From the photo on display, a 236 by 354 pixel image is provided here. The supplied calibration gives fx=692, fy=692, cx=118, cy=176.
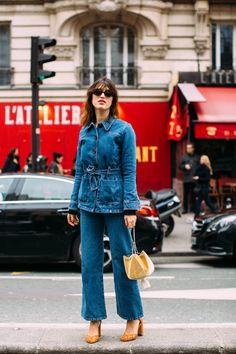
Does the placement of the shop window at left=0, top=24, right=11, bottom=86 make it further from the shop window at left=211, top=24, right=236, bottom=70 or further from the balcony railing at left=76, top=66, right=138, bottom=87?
the shop window at left=211, top=24, right=236, bottom=70

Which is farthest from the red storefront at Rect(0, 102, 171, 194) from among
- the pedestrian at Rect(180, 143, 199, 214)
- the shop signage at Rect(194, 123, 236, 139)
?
the shop signage at Rect(194, 123, 236, 139)

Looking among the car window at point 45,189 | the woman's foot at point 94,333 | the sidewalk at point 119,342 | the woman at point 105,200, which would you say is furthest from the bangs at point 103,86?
the car window at point 45,189

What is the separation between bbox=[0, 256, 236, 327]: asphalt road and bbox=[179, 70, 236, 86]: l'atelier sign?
30.7ft

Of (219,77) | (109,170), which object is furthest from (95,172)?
(219,77)

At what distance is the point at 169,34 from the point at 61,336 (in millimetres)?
16536

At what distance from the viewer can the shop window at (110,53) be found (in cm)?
2106

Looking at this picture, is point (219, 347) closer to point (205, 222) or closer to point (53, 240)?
point (53, 240)

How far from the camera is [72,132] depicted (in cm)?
2108

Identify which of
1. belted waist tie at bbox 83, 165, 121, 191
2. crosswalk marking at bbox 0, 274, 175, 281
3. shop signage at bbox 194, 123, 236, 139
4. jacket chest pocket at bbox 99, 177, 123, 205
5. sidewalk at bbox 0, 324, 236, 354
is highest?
shop signage at bbox 194, 123, 236, 139

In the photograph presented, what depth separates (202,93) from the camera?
745 inches

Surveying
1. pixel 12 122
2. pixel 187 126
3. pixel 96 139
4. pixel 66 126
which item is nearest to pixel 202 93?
pixel 187 126

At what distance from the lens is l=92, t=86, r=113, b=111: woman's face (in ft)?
17.0

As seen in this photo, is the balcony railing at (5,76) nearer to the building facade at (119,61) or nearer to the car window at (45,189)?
the building facade at (119,61)

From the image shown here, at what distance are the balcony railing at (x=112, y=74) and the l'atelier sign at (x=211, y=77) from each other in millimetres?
2071
